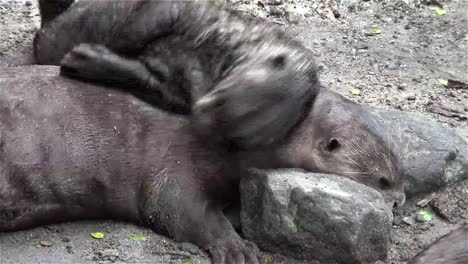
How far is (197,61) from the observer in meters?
4.26

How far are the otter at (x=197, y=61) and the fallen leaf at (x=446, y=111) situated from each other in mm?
1552

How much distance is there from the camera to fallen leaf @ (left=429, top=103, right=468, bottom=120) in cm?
534

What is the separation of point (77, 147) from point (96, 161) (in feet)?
0.35

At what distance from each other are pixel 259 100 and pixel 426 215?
123cm

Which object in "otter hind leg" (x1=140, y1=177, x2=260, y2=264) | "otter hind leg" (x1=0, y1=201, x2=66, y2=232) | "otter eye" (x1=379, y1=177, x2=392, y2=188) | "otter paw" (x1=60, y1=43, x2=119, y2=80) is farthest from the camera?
"otter eye" (x1=379, y1=177, x2=392, y2=188)

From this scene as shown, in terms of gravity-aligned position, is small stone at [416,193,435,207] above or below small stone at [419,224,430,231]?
above

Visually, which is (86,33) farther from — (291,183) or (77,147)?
(291,183)

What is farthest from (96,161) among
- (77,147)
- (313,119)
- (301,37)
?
(301,37)

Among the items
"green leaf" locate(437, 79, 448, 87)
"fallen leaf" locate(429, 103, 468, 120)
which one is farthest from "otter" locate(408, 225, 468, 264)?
"green leaf" locate(437, 79, 448, 87)

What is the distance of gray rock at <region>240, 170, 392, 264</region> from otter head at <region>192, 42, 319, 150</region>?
203 mm

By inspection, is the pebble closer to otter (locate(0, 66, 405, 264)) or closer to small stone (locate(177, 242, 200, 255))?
otter (locate(0, 66, 405, 264))

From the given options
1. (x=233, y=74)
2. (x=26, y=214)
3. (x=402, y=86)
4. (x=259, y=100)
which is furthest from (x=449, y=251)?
(x=402, y=86)

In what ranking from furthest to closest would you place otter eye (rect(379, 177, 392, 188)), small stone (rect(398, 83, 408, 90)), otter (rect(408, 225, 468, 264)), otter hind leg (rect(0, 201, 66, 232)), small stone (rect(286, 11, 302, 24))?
small stone (rect(286, 11, 302, 24)), small stone (rect(398, 83, 408, 90)), otter eye (rect(379, 177, 392, 188)), otter hind leg (rect(0, 201, 66, 232)), otter (rect(408, 225, 468, 264))

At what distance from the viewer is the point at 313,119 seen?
4152 mm
